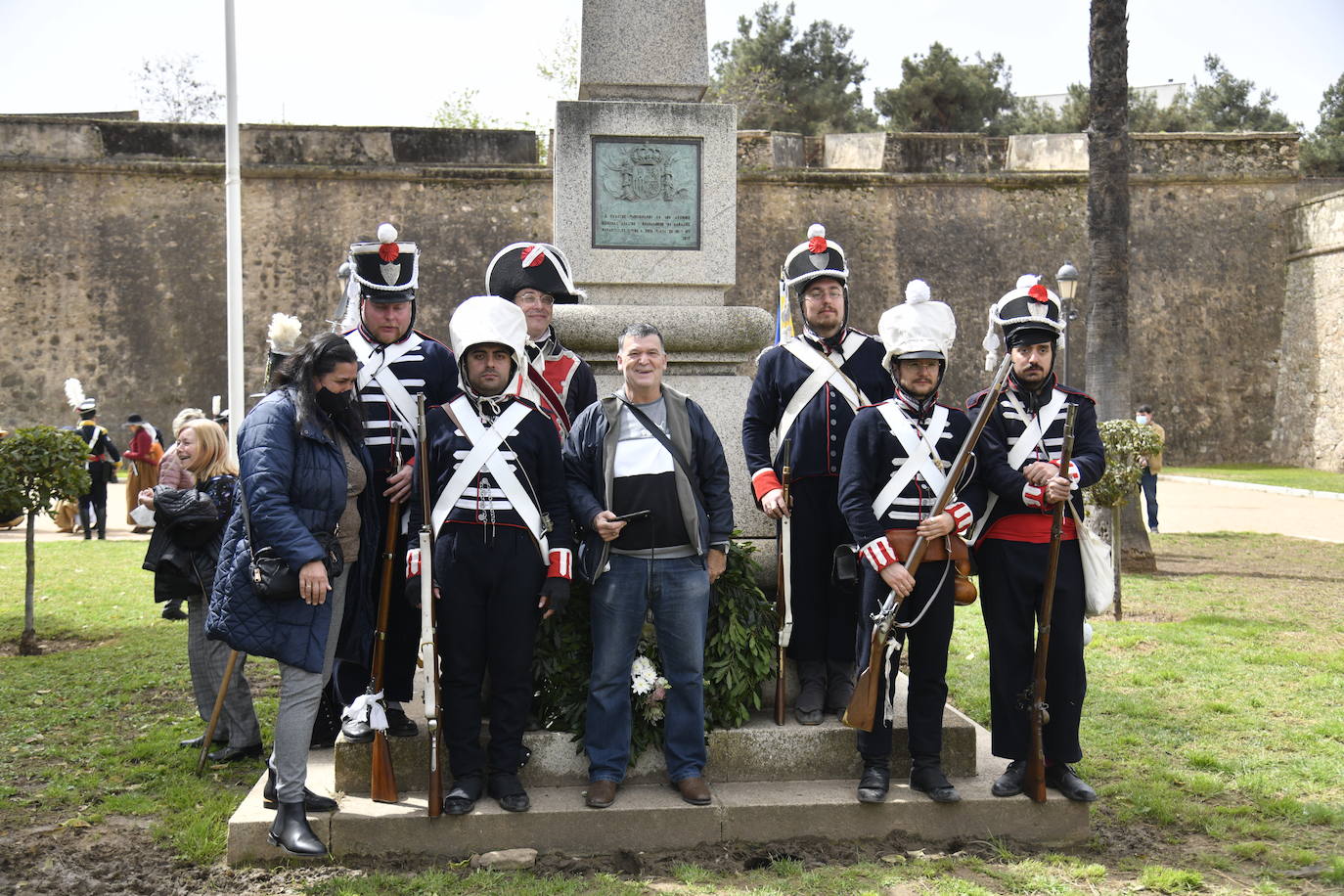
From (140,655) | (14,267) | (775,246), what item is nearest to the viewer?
(140,655)

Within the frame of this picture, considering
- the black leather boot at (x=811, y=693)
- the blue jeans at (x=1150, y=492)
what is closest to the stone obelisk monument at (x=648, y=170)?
the black leather boot at (x=811, y=693)

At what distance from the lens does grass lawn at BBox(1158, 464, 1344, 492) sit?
70.6ft

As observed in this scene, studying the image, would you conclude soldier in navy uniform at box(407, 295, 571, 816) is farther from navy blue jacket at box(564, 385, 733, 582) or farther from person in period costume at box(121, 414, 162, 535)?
person in period costume at box(121, 414, 162, 535)

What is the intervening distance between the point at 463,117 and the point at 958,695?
3453 cm

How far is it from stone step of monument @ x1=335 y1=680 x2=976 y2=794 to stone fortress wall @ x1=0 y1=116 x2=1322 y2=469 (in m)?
20.7

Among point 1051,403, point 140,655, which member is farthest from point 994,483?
point 140,655

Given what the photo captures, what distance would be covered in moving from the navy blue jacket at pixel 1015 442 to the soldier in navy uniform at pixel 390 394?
2283 mm

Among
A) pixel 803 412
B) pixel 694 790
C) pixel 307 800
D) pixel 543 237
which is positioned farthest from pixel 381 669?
pixel 543 237

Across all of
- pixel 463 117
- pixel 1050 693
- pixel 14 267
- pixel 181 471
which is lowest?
pixel 1050 693

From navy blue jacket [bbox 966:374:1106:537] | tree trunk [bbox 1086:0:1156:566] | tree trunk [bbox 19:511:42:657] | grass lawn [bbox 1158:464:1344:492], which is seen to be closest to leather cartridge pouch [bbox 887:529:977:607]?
navy blue jacket [bbox 966:374:1106:537]

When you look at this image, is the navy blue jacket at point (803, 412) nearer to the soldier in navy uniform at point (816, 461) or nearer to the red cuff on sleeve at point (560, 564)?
the soldier in navy uniform at point (816, 461)

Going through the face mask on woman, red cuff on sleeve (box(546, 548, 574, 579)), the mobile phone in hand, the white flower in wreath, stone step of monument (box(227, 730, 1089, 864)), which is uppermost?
the face mask on woman

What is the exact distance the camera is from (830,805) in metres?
4.55

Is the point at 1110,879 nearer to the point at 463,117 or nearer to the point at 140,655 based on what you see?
the point at 140,655
